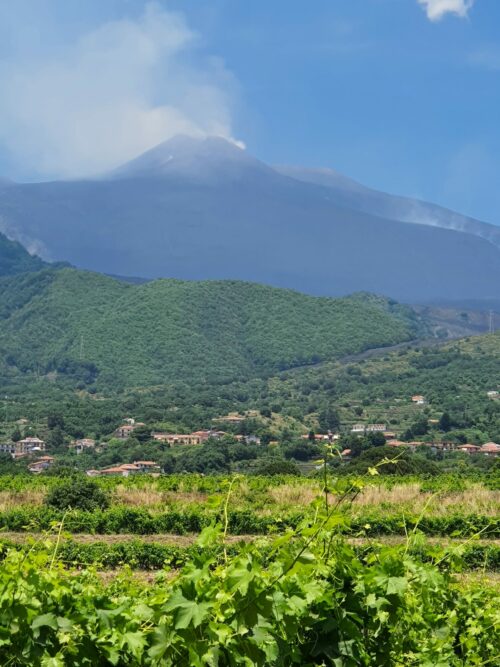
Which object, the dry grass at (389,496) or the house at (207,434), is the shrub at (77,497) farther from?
the house at (207,434)

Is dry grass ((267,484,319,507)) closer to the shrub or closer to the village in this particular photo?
the shrub

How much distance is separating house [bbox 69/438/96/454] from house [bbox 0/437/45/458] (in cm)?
244

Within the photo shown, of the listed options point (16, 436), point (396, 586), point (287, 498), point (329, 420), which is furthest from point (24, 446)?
point (396, 586)

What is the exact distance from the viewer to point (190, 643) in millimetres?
4391

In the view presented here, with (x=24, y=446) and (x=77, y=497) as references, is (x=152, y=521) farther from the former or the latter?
(x=24, y=446)

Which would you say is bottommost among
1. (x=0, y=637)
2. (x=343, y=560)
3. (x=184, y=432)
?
(x=184, y=432)

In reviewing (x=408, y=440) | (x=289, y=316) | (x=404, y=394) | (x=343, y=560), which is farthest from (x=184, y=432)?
(x=289, y=316)

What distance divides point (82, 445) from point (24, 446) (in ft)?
14.8

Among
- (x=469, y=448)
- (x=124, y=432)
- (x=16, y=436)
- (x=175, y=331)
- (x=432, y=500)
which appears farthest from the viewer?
(x=175, y=331)

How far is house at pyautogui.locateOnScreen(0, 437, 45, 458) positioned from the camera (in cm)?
7544

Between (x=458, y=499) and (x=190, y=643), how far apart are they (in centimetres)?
2073

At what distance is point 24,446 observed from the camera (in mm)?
75750

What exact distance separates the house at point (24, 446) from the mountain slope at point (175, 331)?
6053 cm

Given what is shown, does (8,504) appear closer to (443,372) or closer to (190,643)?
(190,643)
